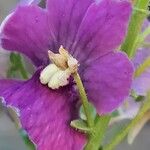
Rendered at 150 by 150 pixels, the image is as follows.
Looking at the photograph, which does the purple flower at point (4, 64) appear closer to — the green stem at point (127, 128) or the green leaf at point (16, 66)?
the green leaf at point (16, 66)

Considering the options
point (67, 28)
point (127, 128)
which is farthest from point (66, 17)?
point (127, 128)

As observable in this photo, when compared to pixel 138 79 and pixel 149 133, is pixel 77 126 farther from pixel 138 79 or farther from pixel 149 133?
pixel 149 133

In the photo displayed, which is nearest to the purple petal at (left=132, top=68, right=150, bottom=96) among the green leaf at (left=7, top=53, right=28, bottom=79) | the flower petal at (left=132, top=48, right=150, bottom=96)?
the flower petal at (left=132, top=48, right=150, bottom=96)

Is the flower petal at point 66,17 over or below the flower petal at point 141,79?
over

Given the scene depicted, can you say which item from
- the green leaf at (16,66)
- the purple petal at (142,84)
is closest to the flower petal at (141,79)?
the purple petal at (142,84)

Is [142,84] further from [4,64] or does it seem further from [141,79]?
[4,64]

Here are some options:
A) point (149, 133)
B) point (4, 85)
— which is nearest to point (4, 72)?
point (4, 85)
